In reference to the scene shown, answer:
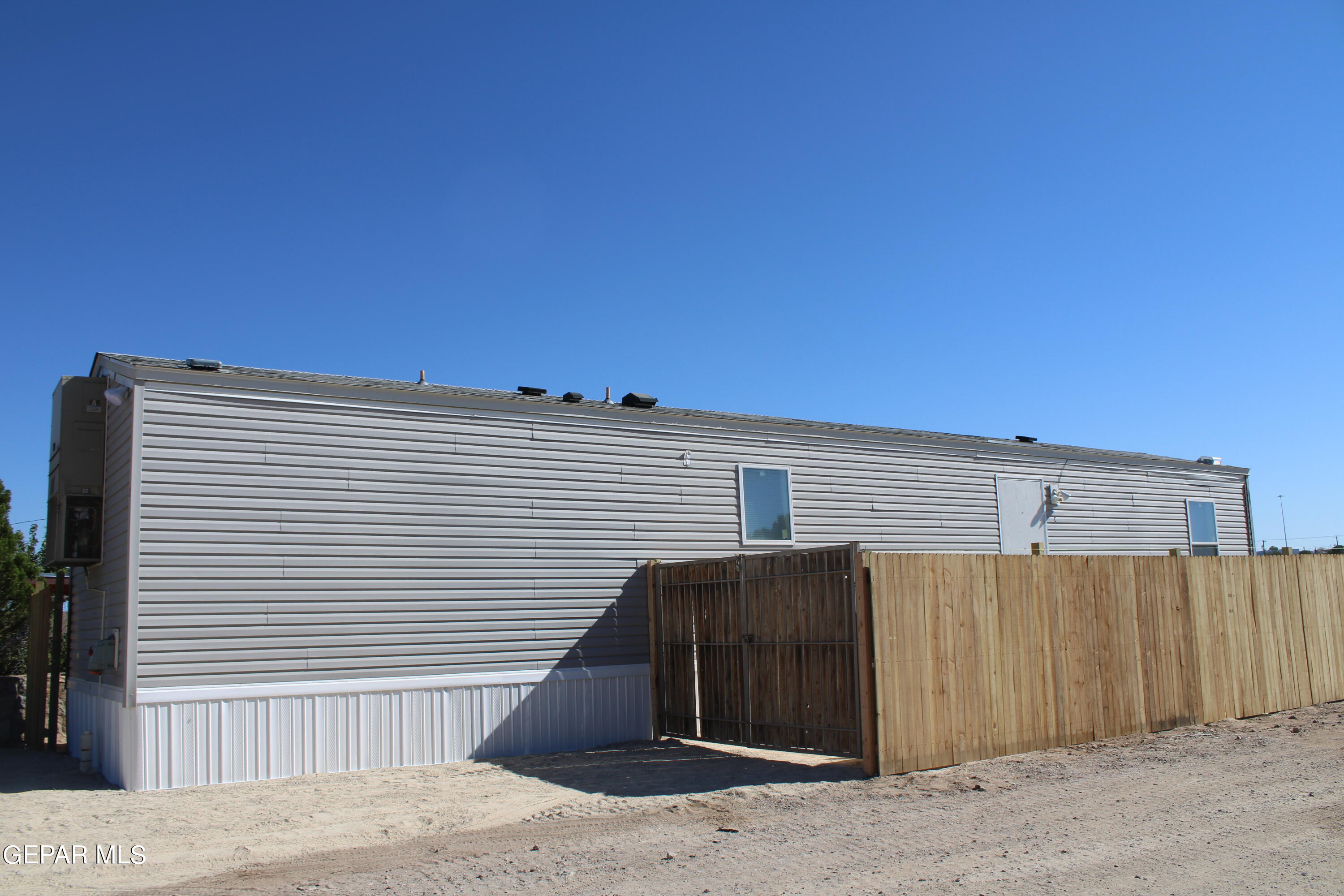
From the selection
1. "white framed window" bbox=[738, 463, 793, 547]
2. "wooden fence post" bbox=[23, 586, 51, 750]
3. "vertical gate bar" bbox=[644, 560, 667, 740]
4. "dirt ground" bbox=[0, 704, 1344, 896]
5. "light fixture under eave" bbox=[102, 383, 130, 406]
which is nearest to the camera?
"dirt ground" bbox=[0, 704, 1344, 896]

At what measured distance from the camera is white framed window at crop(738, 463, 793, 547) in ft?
40.5

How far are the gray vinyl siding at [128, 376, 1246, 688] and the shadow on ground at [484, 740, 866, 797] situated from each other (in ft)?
3.60

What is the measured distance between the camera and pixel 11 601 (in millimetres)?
16297

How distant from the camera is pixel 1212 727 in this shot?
1101 centimetres

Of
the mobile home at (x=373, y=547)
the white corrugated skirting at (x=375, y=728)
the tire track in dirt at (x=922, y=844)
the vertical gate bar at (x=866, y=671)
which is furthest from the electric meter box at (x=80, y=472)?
the vertical gate bar at (x=866, y=671)

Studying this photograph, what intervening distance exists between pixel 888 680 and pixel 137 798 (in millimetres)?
6302

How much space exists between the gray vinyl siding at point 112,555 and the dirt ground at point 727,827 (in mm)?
1419

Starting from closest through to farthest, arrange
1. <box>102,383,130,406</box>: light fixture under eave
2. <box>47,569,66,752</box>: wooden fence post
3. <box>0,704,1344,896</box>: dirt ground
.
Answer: <box>0,704,1344,896</box>: dirt ground → <box>102,383,130,406</box>: light fixture under eave → <box>47,569,66,752</box>: wooden fence post

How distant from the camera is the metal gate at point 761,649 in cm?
891

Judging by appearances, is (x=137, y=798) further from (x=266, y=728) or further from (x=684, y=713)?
(x=684, y=713)

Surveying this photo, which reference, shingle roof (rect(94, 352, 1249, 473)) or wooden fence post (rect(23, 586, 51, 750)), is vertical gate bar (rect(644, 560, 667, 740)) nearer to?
shingle roof (rect(94, 352, 1249, 473))

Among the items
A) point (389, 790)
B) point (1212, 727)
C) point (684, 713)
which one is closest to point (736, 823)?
point (389, 790)

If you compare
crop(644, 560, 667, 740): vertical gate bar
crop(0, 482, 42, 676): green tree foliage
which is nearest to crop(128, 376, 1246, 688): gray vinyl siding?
crop(644, 560, 667, 740): vertical gate bar

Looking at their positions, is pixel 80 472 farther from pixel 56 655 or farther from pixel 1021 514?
pixel 1021 514
